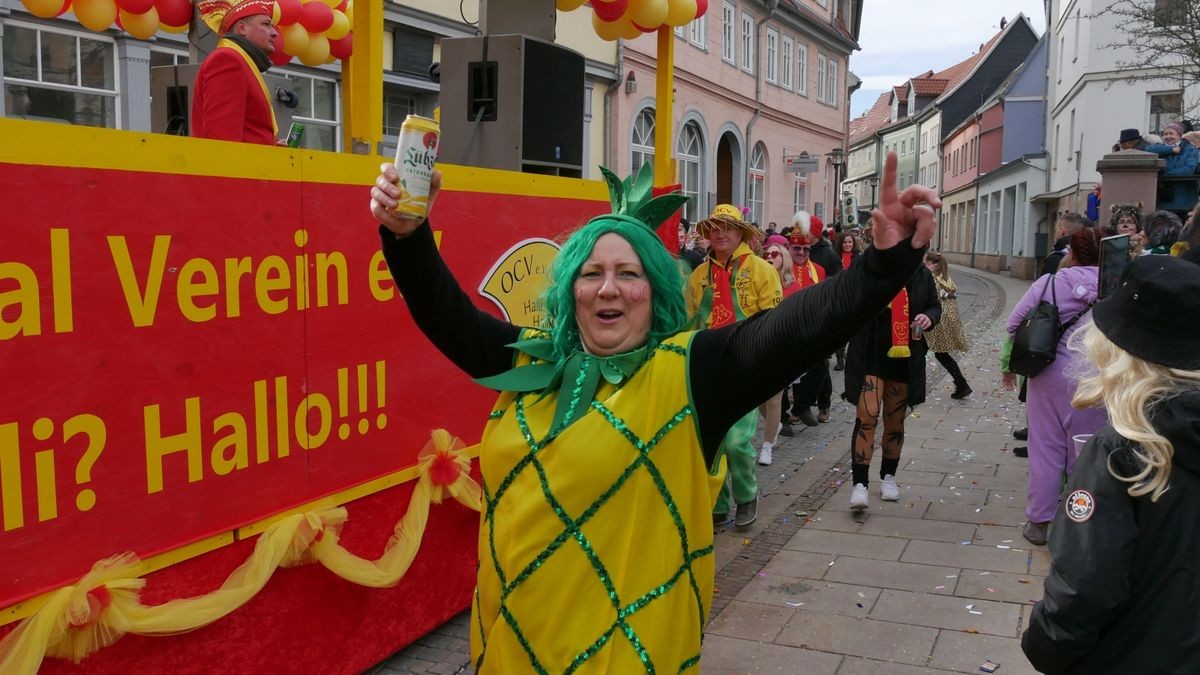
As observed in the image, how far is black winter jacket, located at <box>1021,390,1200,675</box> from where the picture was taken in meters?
2.06

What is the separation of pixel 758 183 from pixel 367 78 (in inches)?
891

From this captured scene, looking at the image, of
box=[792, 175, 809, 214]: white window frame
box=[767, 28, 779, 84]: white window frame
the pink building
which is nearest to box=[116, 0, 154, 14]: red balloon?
the pink building

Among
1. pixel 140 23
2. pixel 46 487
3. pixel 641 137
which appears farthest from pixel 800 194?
A: pixel 46 487

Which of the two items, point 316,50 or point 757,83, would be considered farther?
point 757,83

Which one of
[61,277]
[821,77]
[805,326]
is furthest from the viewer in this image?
[821,77]

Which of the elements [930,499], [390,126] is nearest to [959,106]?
[390,126]

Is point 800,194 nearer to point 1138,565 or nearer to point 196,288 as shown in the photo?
point 196,288

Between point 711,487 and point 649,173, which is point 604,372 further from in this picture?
point 649,173

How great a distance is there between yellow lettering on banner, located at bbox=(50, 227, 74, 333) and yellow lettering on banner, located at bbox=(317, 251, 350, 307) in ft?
3.07

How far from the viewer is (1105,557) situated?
2.05 meters

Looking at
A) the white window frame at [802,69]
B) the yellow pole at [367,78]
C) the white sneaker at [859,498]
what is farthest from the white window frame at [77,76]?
the white window frame at [802,69]

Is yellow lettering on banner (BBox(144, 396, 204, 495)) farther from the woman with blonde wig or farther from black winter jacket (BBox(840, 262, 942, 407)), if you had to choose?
black winter jacket (BBox(840, 262, 942, 407))

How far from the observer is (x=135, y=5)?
5.66 m

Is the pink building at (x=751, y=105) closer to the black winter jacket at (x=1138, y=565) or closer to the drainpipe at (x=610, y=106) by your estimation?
the drainpipe at (x=610, y=106)
